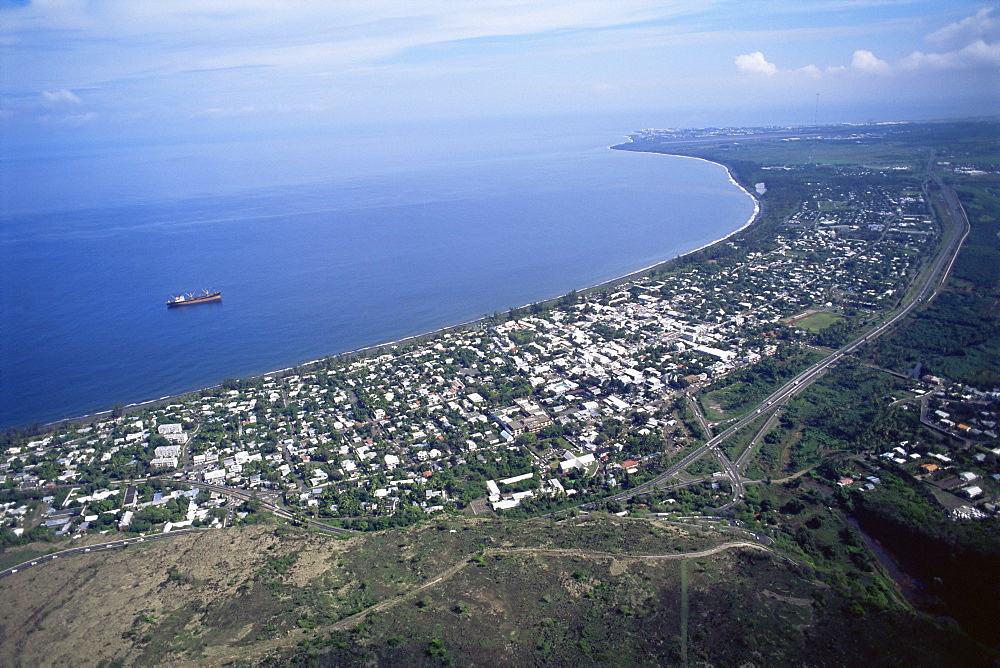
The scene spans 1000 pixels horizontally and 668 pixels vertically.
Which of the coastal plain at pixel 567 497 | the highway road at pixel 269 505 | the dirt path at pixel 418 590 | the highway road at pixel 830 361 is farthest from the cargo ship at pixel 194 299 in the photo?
the dirt path at pixel 418 590

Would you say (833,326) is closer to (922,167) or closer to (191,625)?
(191,625)

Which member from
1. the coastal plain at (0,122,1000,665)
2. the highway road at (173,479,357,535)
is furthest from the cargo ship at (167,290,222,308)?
the highway road at (173,479,357,535)

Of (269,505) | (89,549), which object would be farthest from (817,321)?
(89,549)

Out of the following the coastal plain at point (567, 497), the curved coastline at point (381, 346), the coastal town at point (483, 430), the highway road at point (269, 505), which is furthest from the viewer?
the curved coastline at point (381, 346)

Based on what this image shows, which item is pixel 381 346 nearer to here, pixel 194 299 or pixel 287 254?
pixel 194 299

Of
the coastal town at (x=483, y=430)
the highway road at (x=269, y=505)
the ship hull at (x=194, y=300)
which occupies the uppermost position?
the ship hull at (x=194, y=300)

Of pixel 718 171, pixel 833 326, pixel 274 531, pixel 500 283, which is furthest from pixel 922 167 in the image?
pixel 274 531

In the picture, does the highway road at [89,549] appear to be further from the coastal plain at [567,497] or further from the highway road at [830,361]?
the highway road at [830,361]

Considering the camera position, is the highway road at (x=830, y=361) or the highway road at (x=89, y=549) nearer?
the highway road at (x=89, y=549)
